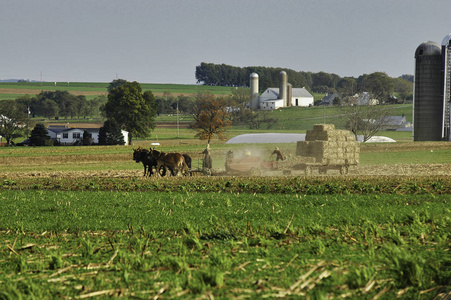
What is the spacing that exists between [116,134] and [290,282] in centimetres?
7501

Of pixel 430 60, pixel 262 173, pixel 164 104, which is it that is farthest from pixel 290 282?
pixel 164 104

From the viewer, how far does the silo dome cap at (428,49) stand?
69.4 m

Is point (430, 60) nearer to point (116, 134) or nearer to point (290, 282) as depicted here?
point (116, 134)

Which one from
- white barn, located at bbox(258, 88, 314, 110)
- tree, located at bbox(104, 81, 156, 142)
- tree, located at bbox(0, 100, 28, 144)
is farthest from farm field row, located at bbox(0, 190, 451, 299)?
white barn, located at bbox(258, 88, 314, 110)

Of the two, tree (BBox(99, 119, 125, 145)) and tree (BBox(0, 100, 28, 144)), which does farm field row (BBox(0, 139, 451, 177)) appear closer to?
tree (BBox(99, 119, 125, 145))

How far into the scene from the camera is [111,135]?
263 feet

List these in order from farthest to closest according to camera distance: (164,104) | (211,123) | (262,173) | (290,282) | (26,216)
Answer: (164,104), (211,123), (262,173), (26,216), (290,282)

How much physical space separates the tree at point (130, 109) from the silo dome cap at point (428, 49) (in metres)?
41.0

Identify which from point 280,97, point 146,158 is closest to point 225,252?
point 146,158

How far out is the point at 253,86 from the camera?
167375 millimetres

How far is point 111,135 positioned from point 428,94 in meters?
43.2

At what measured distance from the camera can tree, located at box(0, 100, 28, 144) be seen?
89.5 metres

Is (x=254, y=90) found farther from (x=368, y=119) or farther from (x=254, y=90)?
(x=368, y=119)

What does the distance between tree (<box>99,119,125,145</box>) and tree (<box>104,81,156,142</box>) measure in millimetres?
5424
